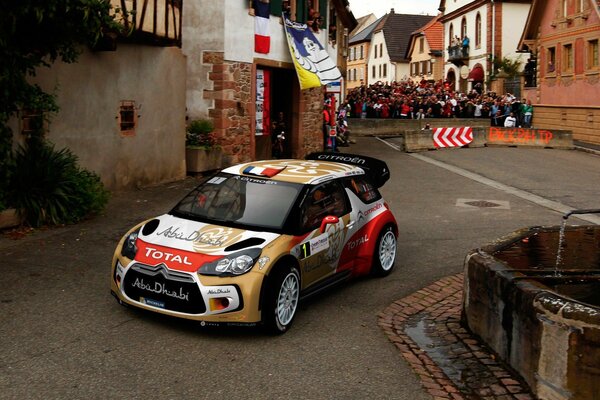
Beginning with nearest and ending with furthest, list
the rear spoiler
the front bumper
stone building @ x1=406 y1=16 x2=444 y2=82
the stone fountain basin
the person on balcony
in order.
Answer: the stone fountain basin, the front bumper, the rear spoiler, the person on balcony, stone building @ x1=406 y1=16 x2=444 y2=82

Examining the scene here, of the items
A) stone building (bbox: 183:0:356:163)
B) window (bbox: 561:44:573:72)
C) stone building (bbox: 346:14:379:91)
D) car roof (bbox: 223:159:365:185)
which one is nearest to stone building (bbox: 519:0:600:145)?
window (bbox: 561:44:573:72)

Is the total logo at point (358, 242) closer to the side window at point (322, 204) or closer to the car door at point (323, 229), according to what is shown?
the car door at point (323, 229)

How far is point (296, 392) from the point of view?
18.7 ft

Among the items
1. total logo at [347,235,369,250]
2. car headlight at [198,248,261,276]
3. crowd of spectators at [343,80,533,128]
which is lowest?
total logo at [347,235,369,250]

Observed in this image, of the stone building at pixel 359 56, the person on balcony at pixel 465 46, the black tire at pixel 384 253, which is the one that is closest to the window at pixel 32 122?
the black tire at pixel 384 253

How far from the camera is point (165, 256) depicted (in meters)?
6.92

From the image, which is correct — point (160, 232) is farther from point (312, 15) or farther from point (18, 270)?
point (312, 15)

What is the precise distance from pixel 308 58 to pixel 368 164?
1436 centimetres

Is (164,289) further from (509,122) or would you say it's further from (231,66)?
(509,122)

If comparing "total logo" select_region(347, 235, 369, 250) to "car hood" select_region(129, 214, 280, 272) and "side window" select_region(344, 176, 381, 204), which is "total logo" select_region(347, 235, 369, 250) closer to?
"side window" select_region(344, 176, 381, 204)

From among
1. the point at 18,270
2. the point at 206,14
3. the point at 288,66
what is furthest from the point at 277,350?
the point at 288,66

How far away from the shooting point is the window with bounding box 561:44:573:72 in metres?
36.4

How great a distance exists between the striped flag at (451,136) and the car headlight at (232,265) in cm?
2433

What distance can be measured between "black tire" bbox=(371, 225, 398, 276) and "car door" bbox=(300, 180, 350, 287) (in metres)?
0.84
